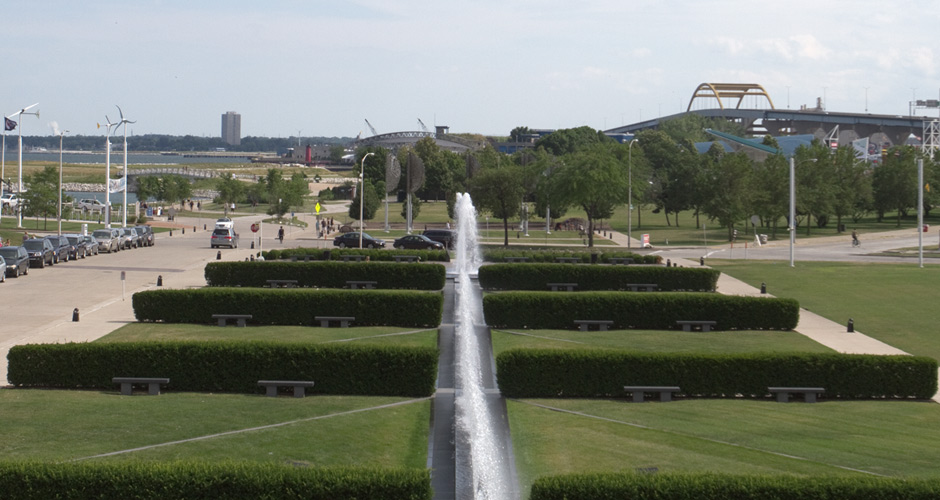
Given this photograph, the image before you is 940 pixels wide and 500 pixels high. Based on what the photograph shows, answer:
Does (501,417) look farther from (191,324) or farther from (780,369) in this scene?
(191,324)

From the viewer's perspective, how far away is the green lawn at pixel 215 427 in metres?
15.6

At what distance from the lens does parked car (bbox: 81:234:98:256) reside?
2154 inches

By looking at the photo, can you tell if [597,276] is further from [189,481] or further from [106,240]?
[106,240]

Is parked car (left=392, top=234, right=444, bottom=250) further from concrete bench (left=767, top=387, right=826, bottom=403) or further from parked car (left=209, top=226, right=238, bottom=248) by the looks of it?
concrete bench (left=767, top=387, right=826, bottom=403)

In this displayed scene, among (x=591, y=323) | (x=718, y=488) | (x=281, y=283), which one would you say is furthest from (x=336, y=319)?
(x=718, y=488)

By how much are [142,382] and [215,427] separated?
3.67 m

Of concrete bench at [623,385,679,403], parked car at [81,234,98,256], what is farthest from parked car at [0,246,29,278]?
concrete bench at [623,385,679,403]

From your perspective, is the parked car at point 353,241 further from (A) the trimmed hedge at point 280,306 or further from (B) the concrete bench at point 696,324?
(B) the concrete bench at point 696,324

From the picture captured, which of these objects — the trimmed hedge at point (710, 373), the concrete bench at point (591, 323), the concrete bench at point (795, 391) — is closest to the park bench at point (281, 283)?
the concrete bench at point (591, 323)

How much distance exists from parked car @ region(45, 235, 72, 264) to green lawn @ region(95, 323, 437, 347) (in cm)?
2277

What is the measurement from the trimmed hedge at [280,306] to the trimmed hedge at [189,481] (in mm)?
18462

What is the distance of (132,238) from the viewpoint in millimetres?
62375

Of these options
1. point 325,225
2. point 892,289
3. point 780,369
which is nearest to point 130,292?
point 780,369

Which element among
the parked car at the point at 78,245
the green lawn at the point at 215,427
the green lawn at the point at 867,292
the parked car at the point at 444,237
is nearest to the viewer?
the green lawn at the point at 215,427
